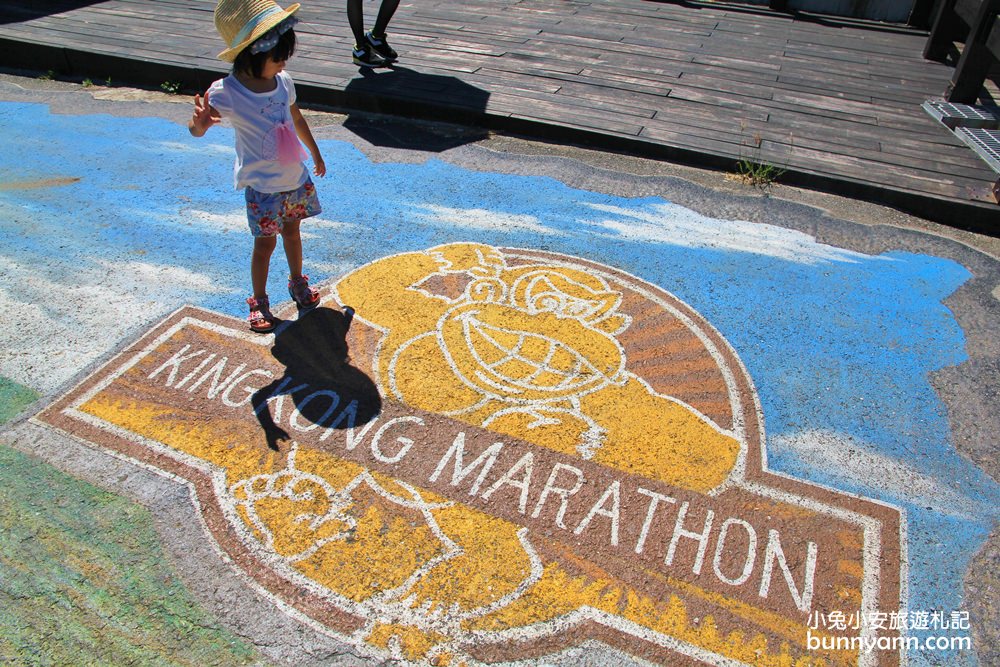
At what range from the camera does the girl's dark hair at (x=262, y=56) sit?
2848 mm

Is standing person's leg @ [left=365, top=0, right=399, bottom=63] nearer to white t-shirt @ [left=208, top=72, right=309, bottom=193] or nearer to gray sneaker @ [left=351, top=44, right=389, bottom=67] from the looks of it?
gray sneaker @ [left=351, top=44, right=389, bottom=67]

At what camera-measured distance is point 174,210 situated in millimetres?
4426

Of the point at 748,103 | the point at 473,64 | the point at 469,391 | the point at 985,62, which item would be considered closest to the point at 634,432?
the point at 469,391

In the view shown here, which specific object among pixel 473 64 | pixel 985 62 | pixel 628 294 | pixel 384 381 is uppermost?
pixel 985 62

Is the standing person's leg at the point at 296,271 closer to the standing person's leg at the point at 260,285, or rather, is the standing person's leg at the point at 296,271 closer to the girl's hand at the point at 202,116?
the standing person's leg at the point at 260,285

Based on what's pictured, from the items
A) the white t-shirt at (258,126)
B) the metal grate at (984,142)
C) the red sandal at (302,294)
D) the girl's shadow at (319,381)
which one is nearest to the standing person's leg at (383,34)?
the white t-shirt at (258,126)

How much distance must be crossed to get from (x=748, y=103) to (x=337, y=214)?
12.7 ft

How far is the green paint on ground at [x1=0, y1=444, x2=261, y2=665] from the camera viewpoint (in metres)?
2.08

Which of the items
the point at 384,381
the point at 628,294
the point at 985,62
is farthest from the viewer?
the point at 985,62

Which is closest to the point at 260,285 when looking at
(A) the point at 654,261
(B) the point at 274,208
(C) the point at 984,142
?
(B) the point at 274,208

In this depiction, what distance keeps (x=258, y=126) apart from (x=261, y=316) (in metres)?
0.93

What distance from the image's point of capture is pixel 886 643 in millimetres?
2180

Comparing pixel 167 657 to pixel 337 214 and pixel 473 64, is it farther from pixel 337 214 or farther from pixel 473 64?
pixel 473 64

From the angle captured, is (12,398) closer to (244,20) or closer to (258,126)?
(258,126)
